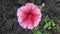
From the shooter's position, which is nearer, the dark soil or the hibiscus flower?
the hibiscus flower

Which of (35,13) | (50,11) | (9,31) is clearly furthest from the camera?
(50,11)

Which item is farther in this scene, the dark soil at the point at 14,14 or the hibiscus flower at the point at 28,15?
the dark soil at the point at 14,14

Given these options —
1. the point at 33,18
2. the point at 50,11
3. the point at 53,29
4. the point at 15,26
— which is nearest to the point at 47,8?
Result: the point at 50,11

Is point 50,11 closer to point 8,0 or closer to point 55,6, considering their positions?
point 55,6
